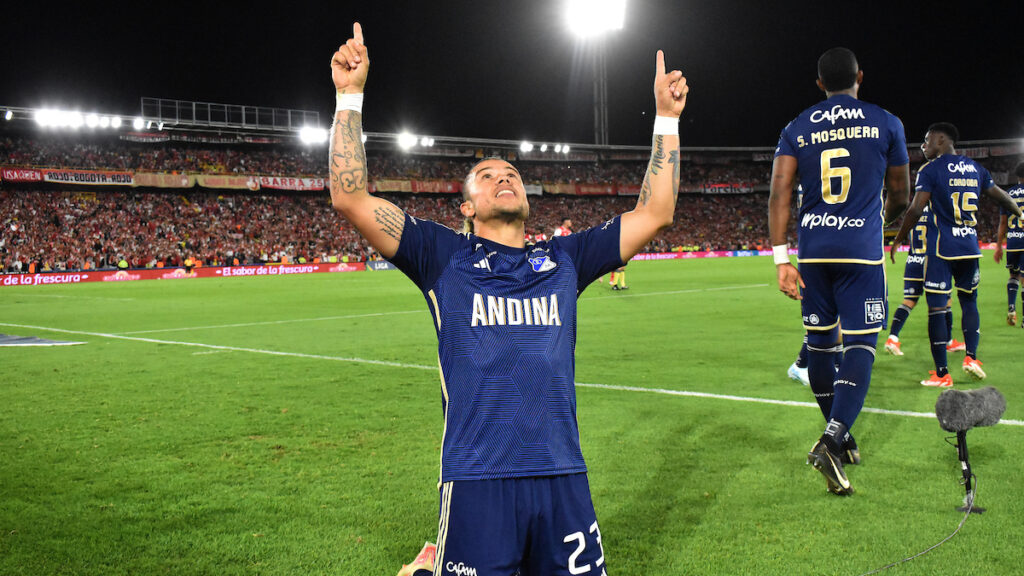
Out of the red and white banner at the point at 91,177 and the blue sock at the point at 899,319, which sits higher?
the red and white banner at the point at 91,177

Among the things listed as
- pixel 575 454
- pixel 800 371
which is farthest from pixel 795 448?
pixel 575 454

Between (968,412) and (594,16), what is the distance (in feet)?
135

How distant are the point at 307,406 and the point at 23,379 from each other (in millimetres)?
4044

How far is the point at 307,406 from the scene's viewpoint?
6.62 m

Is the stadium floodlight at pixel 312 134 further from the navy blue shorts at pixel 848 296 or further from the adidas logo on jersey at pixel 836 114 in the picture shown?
the navy blue shorts at pixel 848 296

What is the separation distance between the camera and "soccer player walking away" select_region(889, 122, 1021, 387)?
272 inches

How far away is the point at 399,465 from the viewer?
4.72 meters

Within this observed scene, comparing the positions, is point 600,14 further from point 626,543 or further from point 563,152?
point 626,543

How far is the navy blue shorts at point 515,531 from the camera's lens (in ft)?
6.66

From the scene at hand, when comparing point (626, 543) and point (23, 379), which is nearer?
point (626, 543)

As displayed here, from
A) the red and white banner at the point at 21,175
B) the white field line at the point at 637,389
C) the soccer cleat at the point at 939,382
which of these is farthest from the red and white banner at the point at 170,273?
the soccer cleat at the point at 939,382

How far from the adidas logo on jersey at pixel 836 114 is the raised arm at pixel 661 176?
192cm

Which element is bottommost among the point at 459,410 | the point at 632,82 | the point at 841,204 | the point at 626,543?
the point at 626,543

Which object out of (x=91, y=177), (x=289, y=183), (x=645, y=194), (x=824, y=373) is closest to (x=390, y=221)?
(x=645, y=194)
